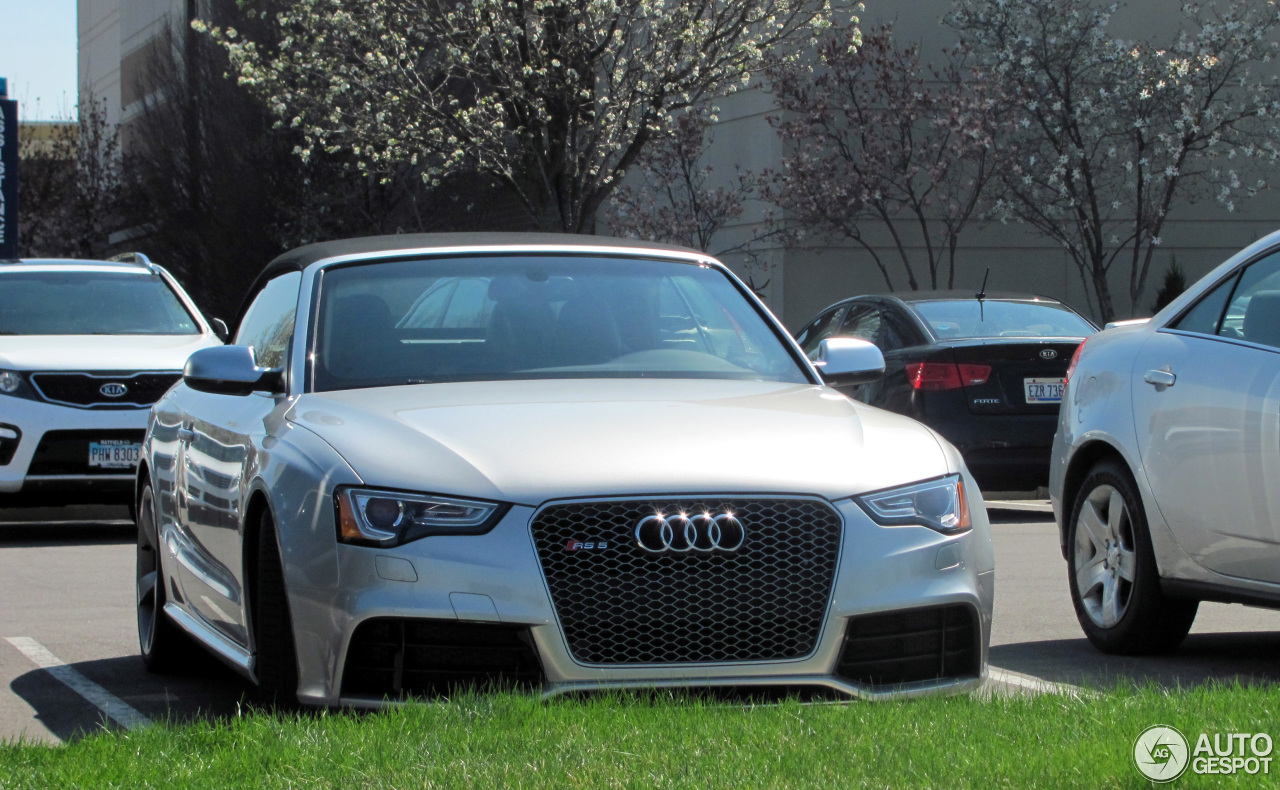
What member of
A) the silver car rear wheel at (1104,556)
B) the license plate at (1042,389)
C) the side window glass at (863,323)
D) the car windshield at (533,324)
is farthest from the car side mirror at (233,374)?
the side window glass at (863,323)

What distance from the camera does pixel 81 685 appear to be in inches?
263

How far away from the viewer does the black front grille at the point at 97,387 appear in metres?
12.4

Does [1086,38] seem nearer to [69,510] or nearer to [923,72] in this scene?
[923,72]

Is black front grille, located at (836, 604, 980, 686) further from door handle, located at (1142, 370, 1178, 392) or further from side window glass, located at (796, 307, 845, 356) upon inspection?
side window glass, located at (796, 307, 845, 356)

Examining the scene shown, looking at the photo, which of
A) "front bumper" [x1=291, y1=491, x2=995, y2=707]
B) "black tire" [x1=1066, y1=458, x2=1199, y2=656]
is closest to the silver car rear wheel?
"black tire" [x1=1066, y1=458, x2=1199, y2=656]

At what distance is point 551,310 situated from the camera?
601 cm

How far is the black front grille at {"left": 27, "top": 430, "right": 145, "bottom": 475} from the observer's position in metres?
12.2

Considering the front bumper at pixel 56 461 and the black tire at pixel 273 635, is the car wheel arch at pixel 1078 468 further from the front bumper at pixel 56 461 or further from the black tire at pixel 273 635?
the front bumper at pixel 56 461

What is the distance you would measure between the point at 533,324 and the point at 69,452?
7.30m

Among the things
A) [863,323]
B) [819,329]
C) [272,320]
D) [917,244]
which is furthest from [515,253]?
[917,244]

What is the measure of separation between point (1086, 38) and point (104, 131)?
1369 inches

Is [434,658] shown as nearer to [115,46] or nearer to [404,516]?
[404,516]

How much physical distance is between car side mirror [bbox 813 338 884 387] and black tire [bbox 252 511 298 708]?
2.07 meters

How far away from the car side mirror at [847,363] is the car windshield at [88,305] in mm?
8524
